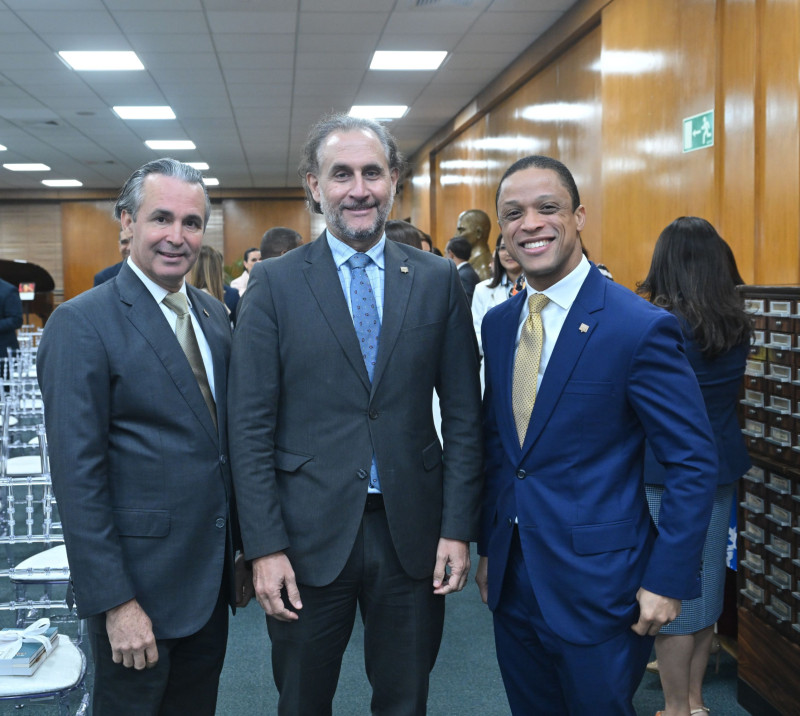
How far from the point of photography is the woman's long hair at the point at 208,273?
4.19 meters

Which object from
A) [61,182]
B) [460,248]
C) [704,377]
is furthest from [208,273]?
[61,182]

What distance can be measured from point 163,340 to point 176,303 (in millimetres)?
138

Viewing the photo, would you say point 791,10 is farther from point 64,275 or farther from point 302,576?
point 64,275

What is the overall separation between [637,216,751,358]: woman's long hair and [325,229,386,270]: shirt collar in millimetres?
1141

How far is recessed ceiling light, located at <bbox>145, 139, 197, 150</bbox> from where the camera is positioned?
12.4 metres

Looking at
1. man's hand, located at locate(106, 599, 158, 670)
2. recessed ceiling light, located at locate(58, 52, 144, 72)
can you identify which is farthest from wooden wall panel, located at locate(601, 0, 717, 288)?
recessed ceiling light, located at locate(58, 52, 144, 72)

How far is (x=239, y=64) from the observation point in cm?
801

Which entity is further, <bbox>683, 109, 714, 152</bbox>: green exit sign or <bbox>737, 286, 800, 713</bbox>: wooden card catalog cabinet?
<bbox>683, 109, 714, 152</bbox>: green exit sign

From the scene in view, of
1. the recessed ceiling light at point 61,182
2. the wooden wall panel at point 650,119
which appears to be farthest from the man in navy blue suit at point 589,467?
the recessed ceiling light at point 61,182

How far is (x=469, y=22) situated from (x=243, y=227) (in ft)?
43.0

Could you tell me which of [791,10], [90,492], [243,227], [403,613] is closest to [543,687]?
[403,613]

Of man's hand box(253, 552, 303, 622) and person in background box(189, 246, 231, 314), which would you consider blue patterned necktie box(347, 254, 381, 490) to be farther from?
person in background box(189, 246, 231, 314)

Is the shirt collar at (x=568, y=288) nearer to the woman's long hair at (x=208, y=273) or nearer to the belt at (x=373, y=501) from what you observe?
the belt at (x=373, y=501)

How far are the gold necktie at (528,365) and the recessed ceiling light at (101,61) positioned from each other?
6940 mm
